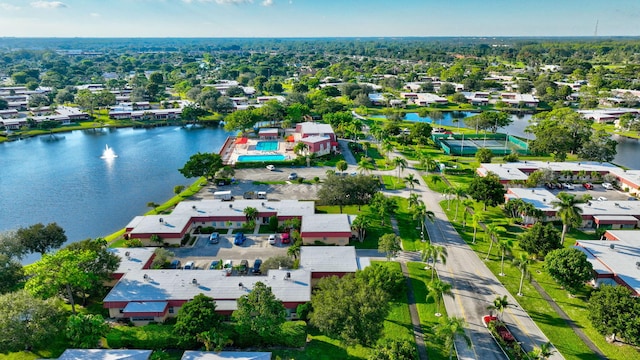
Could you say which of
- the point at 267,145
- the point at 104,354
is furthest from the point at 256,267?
the point at 267,145

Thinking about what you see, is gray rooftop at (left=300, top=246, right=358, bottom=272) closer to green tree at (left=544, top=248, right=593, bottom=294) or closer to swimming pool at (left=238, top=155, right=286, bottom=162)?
green tree at (left=544, top=248, right=593, bottom=294)

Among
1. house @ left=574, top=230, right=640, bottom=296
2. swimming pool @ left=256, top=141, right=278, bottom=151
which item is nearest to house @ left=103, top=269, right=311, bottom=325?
house @ left=574, top=230, right=640, bottom=296

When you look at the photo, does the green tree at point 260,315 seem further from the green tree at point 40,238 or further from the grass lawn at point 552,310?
the green tree at point 40,238

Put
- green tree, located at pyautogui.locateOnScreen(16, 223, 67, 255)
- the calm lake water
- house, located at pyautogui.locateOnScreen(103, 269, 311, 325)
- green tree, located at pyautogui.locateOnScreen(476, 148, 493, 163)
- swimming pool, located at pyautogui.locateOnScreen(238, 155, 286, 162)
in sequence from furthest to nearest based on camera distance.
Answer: swimming pool, located at pyautogui.locateOnScreen(238, 155, 286, 162) < green tree, located at pyautogui.locateOnScreen(476, 148, 493, 163) < the calm lake water < green tree, located at pyautogui.locateOnScreen(16, 223, 67, 255) < house, located at pyautogui.locateOnScreen(103, 269, 311, 325)

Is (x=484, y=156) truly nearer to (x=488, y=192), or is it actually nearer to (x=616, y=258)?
(x=488, y=192)

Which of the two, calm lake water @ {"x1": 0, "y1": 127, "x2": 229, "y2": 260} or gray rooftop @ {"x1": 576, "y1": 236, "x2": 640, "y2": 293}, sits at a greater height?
gray rooftop @ {"x1": 576, "y1": 236, "x2": 640, "y2": 293}

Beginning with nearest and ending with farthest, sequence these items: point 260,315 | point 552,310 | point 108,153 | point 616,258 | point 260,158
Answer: point 260,315, point 552,310, point 616,258, point 260,158, point 108,153
